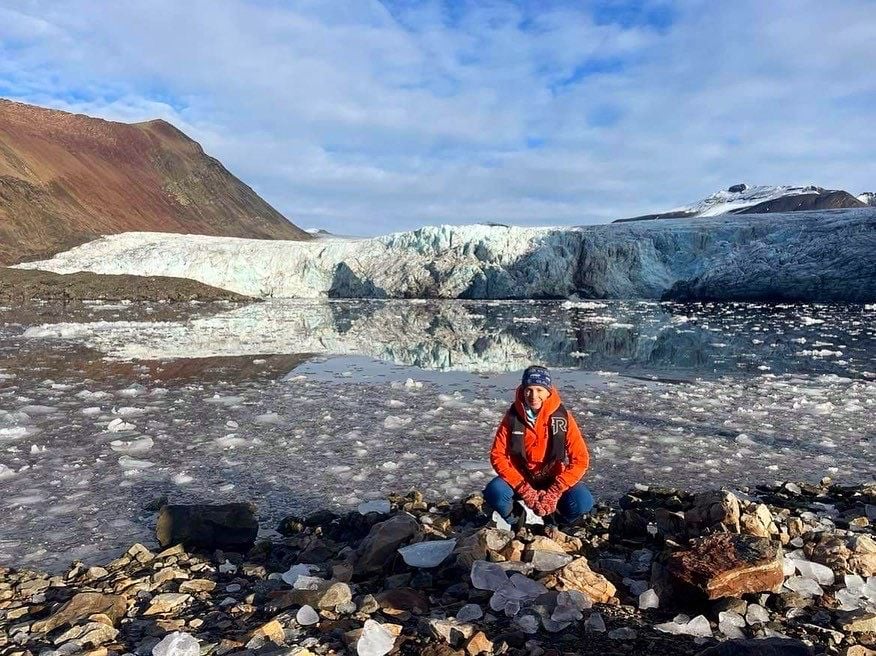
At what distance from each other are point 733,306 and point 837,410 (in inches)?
807

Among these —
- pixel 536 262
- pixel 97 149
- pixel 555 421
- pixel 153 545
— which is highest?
pixel 97 149

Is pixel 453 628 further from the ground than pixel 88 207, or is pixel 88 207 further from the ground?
pixel 88 207

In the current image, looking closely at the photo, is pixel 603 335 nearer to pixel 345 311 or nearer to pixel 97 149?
pixel 345 311

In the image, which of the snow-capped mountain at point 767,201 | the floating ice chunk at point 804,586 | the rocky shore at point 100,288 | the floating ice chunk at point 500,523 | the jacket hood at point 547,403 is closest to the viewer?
the floating ice chunk at point 804,586

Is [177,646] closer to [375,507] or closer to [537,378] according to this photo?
[375,507]

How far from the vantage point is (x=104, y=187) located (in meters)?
63.7

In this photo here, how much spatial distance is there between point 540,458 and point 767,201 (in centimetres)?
10594

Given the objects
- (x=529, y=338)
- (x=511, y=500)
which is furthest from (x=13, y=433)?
(x=529, y=338)

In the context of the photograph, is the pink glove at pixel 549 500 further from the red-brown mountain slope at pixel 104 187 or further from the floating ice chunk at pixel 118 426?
the red-brown mountain slope at pixel 104 187

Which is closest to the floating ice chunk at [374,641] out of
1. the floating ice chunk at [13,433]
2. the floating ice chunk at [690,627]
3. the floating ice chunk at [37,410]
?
the floating ice chunk at [690,627]

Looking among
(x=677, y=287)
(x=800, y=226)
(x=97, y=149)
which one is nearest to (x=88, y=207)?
(x=97, y=149)

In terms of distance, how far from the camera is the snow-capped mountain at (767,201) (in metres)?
85.0

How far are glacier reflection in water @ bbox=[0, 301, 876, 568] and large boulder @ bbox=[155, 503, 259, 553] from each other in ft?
0.91

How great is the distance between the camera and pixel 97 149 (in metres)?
70.8
